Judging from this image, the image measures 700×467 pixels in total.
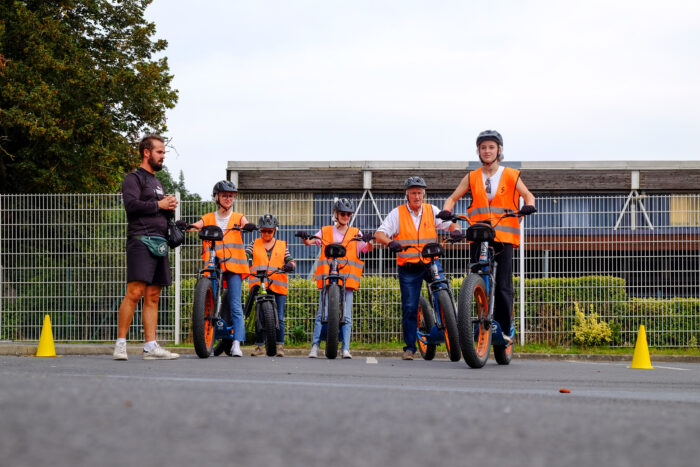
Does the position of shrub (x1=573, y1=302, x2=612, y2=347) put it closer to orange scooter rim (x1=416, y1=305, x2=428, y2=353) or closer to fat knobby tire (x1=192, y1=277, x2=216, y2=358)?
Answer: orange scooter rim (x1=416, y1=305, x2=428, y2=353)

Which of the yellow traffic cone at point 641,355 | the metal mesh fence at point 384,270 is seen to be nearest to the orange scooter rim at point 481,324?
the yellow traffic cone at point 641,355

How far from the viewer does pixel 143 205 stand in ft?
26.8

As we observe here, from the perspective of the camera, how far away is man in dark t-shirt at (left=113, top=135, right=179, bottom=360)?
8.16m

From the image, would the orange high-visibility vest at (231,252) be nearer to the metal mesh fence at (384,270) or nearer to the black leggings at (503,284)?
the metal mesh fence at (384,270)

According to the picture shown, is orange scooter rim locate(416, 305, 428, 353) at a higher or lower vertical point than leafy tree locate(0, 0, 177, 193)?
lower

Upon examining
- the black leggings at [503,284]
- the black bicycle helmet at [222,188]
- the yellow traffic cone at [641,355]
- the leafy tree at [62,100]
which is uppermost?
the leafy tree at [62,100]

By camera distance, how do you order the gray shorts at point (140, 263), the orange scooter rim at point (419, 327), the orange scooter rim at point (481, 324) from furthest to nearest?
the orange scooter rim at point (419, 327) → the gray shorts at point (140, 263) → the orange scooter rim at point (481, 324)

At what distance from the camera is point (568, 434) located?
8.99 feet

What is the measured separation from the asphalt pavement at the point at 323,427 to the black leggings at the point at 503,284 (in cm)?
375

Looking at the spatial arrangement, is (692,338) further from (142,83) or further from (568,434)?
(142,83)

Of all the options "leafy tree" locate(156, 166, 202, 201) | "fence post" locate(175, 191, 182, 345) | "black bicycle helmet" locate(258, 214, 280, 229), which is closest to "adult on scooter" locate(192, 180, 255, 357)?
"black bicycle helmet" locate(258, 214, 280, 229)

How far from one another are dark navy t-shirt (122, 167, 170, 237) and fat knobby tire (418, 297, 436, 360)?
8.97ft

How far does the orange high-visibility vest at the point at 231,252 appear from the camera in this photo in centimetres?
970

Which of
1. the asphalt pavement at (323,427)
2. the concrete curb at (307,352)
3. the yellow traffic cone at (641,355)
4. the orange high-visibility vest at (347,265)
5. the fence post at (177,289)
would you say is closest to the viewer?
the asphalt pavement at (323,427)
